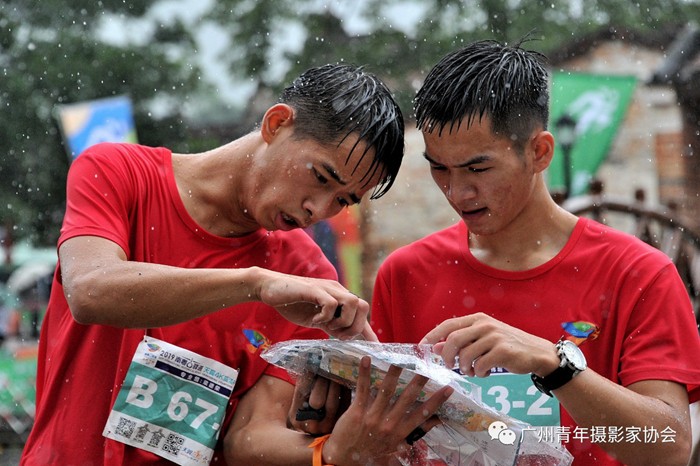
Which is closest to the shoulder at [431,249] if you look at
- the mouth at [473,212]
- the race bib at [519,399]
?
the mouth at [473,212]

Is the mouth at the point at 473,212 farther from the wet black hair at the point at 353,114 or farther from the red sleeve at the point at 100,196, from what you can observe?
the red sleeve at the point at 100,196

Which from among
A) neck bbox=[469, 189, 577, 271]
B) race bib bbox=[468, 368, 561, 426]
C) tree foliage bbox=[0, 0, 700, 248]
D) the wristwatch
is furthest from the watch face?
tree foliage bbox=[0, 0, 700, 248]

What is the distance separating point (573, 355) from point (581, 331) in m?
0.33

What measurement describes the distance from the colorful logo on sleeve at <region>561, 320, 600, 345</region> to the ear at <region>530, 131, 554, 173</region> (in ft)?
1.65

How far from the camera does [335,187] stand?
2.92 m

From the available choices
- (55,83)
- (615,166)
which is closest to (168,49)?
(55,83)

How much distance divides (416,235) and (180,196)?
28.2 ft

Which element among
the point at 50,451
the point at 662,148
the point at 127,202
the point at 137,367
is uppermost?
the point at 662,148

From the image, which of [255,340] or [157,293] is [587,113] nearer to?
[255,340]

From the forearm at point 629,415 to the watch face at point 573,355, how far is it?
2cm

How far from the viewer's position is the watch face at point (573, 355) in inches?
96.8

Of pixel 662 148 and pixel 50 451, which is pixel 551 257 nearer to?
pixel 50 451

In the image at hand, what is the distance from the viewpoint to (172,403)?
9.56 ft

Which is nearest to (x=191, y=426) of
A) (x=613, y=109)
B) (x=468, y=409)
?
(x=468, y=409)
